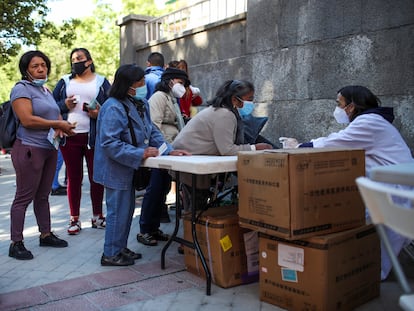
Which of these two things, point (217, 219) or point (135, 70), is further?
point (135, 70)

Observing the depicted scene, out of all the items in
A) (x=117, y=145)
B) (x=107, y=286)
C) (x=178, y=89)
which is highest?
(x=178, y=89)

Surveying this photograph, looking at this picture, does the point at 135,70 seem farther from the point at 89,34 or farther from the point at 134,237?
the point at 89,34

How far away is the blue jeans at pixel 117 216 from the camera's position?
3.79 metres

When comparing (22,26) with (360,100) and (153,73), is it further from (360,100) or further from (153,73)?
(360,100)

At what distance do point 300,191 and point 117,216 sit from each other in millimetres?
1598

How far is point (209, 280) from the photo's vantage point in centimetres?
334

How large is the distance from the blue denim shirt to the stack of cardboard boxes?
92cm

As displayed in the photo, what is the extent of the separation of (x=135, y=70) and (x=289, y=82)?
302 centimetres

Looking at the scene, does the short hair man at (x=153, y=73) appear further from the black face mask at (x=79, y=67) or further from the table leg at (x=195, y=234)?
the table leg at (x=195, y=234)

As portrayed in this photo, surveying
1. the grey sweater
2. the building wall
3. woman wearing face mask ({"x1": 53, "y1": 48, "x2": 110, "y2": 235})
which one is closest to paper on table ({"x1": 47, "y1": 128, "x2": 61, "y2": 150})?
woman wearing face mask ({"x1": 53, "y1": 48, "x2": 110, "y2": 235})

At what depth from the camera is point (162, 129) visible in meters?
5.03

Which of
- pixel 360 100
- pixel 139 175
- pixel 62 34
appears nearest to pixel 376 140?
pixel 360 100

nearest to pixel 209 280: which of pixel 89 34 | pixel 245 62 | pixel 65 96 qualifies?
pixel 65 96

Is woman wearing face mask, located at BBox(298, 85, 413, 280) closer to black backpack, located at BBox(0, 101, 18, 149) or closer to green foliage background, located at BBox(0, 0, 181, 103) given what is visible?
black backpack, located at BBox(0, 101, 18, 149)
